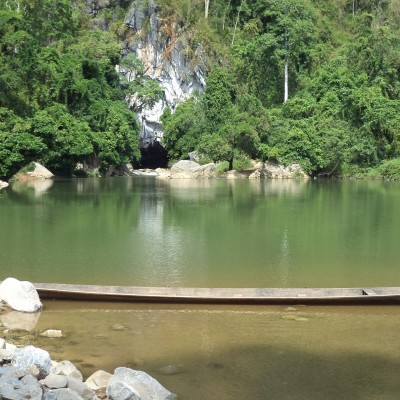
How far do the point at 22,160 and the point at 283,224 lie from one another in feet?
80.2

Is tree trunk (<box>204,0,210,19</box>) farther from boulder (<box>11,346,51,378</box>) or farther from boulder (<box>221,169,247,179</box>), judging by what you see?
boulder (<box>11,346,51,378</box>)

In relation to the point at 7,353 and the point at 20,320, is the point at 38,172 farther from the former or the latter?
the point at 7,353

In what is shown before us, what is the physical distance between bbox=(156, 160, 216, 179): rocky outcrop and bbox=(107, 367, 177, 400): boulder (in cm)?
4093

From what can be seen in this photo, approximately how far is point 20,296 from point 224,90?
45.4 metres

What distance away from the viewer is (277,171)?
46.9m

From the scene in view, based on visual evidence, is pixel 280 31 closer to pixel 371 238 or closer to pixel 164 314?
pixel 371 238

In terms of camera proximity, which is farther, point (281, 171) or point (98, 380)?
point (281, 171)

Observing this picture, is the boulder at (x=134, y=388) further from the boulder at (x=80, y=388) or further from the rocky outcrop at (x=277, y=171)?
the rocky outcrop at (x=277, y=171)

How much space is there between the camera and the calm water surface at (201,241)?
1149cm

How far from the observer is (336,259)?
1327 centimetres

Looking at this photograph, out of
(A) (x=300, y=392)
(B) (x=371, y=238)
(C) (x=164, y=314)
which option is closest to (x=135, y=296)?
(C) (x=164, y=314)

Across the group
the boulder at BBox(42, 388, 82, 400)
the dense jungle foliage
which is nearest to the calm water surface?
the boulder at BBox(42, 388, 82, 400)

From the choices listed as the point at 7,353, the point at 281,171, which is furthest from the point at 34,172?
the point at 7,353

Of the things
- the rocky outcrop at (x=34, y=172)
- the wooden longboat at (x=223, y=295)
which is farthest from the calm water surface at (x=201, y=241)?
the rocky outcrop at (x=34, y=172)
